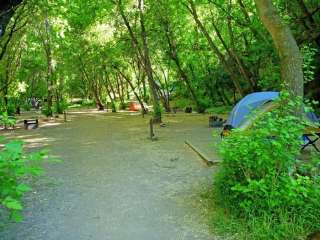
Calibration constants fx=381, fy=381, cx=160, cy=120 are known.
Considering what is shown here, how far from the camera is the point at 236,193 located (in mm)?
5312

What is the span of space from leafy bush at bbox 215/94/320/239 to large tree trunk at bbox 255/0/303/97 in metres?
0.53

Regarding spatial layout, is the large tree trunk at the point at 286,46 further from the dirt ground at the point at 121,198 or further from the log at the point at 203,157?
the log at the point at 203,157

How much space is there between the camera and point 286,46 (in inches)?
237

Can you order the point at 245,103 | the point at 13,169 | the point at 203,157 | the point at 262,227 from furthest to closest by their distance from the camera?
the point at 245,103
the point at 203,157
the point at 262,227
the point at 13,169

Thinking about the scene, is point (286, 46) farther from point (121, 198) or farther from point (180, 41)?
point (180, 41)

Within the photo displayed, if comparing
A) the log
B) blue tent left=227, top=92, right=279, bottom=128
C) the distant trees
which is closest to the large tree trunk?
the distant trees

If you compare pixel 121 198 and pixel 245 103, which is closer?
pixel 121 198

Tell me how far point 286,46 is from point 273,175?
Answer: 218 centimetres

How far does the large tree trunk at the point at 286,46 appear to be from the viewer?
598cm

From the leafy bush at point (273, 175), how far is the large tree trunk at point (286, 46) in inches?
20.9

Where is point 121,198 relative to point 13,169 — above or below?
below

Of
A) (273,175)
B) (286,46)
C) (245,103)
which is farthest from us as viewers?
(245,103)

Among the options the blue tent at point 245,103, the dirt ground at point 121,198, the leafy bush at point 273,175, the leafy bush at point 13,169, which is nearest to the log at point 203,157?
the dirt ground at point 121,198

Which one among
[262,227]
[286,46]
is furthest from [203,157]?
[262,227]
